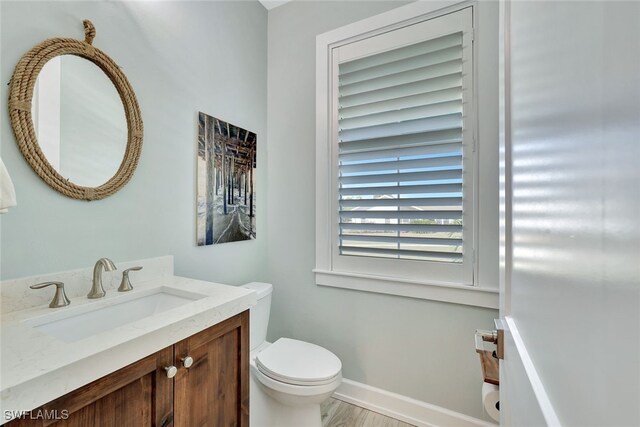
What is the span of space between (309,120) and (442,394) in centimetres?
187

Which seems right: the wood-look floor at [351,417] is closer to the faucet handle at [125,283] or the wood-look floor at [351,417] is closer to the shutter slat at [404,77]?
the faucet handle at [125,283]

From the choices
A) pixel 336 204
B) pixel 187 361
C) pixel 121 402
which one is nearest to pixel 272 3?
pixel 336 204

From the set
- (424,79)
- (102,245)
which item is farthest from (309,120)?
(102,245)

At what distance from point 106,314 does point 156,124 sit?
0.88 meters

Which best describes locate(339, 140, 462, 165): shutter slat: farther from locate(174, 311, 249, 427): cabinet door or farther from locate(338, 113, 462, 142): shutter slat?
locate(174, 311, 249, 427): cabinet door

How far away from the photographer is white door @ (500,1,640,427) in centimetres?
20

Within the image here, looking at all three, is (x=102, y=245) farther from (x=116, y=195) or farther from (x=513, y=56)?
(x=513, y=56)

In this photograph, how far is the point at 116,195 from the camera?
1.17m

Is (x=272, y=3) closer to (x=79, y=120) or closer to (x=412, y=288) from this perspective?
(x=79, y=120)

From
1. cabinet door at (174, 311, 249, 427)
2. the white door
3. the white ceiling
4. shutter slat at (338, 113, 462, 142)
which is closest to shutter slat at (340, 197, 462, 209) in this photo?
shutter slat at (338, 113, 462, 142)

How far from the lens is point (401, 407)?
159 centimetres

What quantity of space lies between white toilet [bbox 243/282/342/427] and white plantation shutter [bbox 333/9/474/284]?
638mm

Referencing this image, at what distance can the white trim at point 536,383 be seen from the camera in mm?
322

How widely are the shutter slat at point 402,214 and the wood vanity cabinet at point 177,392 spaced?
3.05 feet
